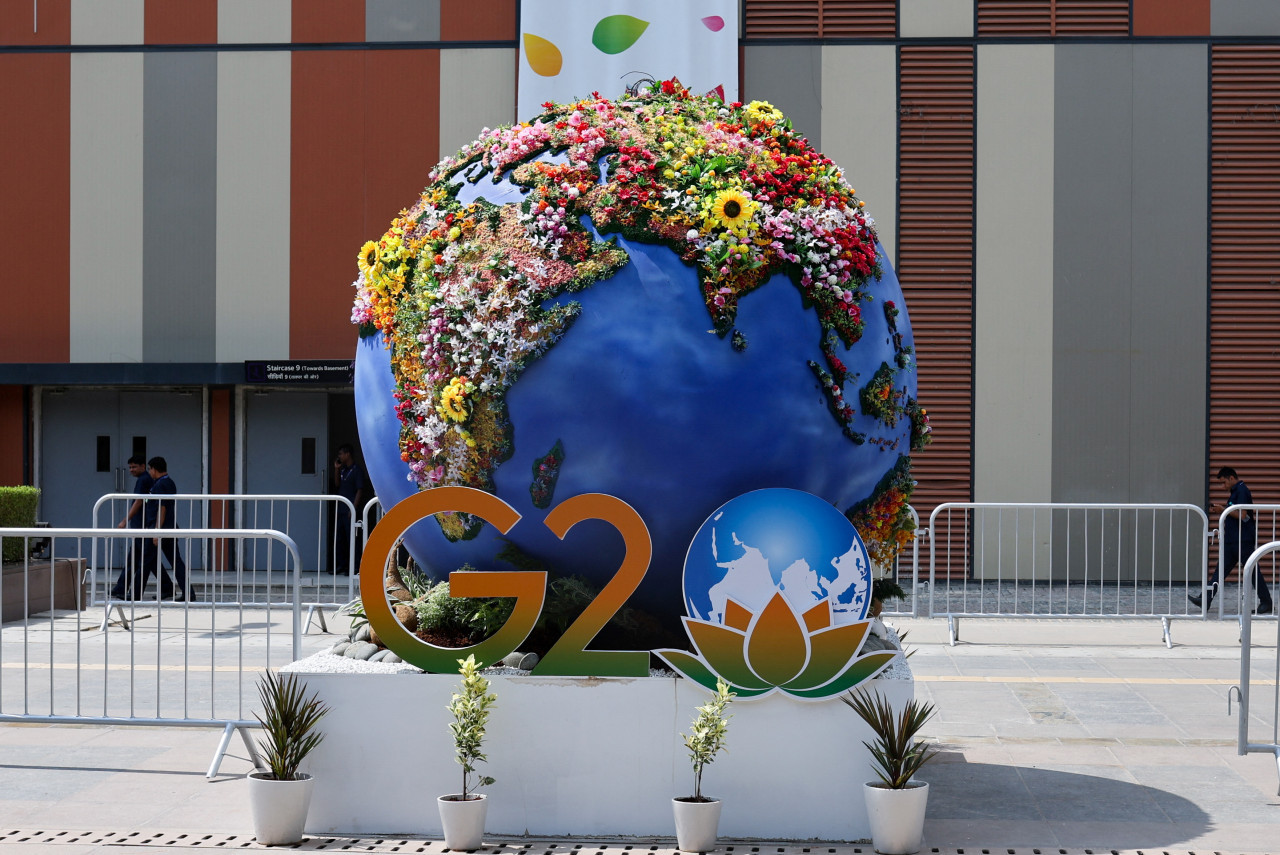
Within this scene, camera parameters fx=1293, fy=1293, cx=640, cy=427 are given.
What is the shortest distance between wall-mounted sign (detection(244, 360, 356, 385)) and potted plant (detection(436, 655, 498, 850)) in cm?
1222

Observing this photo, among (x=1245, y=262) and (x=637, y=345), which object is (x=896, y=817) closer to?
(x=637, y=345)

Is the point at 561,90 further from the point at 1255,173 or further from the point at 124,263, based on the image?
the point at 1255,173

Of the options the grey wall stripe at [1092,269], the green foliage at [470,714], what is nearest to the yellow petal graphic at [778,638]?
the green foliage at [470,714]

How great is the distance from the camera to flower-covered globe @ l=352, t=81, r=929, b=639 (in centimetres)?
562

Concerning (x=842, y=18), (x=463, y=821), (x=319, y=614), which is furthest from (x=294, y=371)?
(x=463, y=821)

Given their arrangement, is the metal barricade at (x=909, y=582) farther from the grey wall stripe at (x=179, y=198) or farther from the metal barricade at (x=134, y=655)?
the grey wall stripe at (x=179, y=198)

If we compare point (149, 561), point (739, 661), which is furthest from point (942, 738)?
point (149, 561)

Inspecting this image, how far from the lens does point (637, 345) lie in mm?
5598

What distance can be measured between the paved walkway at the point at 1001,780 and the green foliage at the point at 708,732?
0.44 meters

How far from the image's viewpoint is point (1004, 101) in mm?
17109

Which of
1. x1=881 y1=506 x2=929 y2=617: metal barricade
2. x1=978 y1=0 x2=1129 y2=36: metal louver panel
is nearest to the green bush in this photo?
x1=881 y1=506 x2=929 y2=617: metal barricade

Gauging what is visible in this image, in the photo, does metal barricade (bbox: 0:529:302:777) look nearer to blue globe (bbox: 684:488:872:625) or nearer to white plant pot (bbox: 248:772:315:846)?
white plant pot (bbox: 248:772:315:846)

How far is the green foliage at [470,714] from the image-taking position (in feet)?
18.1

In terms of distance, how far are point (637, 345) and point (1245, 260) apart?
46.0 ft
